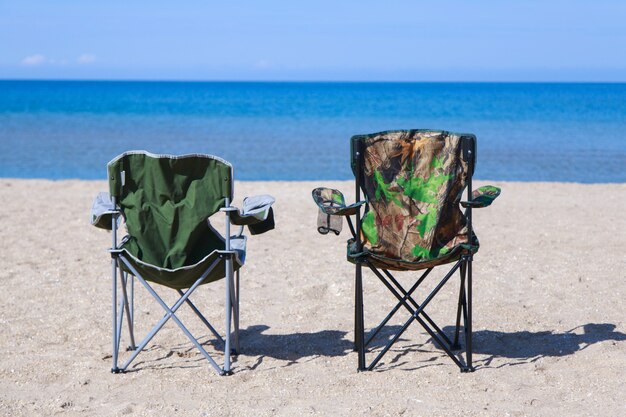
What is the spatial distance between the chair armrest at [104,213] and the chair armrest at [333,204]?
3.11 ft

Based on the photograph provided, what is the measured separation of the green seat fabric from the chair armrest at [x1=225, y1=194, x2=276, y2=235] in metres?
0.11

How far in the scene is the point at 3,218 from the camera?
26.5 feet

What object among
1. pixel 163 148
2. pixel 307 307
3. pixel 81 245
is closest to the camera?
pixel 307 307

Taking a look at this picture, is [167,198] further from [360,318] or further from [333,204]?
[360,318]

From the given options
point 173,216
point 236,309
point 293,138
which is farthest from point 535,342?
point 293,138

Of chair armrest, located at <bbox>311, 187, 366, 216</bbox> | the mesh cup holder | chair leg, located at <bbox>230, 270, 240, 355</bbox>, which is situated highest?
chair armrest, located at <bbox>311, 187, 366, 216</bbox>

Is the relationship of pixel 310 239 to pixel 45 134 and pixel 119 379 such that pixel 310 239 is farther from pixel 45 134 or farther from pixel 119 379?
pixel 45 134

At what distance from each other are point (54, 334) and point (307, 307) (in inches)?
58.9

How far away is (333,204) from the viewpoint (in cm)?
414

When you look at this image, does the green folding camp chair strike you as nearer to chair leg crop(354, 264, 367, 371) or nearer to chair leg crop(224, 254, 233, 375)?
chair leg crop(224, 254, 233, 375)

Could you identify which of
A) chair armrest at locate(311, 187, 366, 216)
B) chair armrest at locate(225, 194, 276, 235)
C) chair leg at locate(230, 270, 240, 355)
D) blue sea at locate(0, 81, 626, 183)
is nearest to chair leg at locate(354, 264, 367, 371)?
chair armrest at locate(311, 187, 366, 216)

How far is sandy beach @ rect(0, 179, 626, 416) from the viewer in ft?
12.3

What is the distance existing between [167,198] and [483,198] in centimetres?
149

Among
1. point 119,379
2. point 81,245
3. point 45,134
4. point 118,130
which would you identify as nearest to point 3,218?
point 81,245
